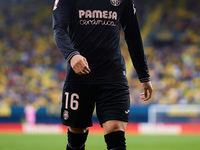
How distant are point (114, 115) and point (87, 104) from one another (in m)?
0.31

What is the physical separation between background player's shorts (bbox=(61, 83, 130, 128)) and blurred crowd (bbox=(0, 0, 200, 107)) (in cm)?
1105

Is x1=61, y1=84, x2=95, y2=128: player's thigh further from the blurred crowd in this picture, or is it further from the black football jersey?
the blurred crowd

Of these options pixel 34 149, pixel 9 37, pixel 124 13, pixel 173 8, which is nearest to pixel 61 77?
pixel 9 37

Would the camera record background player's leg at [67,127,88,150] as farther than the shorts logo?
Yes

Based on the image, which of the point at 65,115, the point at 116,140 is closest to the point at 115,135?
the point at 116,140

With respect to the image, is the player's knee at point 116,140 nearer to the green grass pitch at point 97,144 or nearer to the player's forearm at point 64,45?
the player's forearm at point 64,45

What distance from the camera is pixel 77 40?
305 cm

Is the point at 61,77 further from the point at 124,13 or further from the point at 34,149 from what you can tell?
the point at 124,13

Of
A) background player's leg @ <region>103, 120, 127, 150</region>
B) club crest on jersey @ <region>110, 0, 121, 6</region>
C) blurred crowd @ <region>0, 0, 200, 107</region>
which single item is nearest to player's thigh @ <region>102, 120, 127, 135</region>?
background player's leg @ <region>103, 120, 127, 150</region>

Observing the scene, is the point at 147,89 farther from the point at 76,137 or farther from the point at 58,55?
the point at 58,55

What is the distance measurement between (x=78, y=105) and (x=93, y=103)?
0.13 meters

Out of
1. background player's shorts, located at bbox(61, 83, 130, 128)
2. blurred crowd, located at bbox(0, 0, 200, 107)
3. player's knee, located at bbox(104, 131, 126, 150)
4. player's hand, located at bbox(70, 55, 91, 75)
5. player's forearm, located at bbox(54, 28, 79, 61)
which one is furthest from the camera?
blurred crowd, located at bbox(0, 0, 200, 107)

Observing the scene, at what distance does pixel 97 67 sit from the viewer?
300 centimetres

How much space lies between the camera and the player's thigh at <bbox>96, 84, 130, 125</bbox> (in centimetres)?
288
